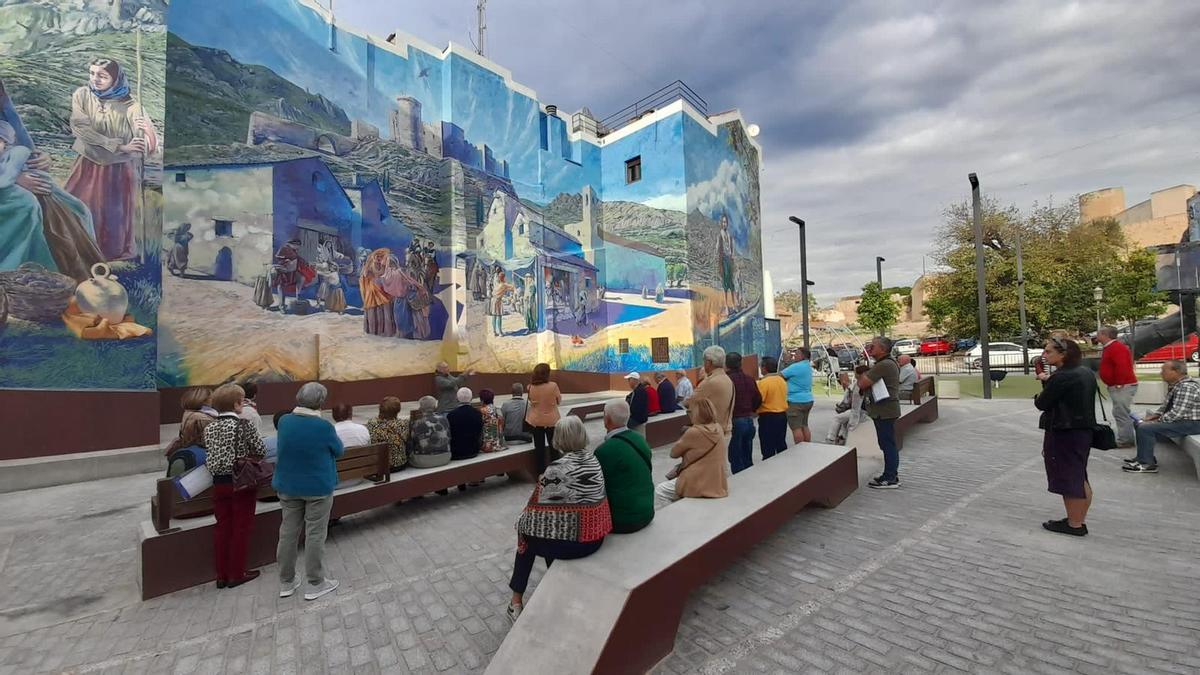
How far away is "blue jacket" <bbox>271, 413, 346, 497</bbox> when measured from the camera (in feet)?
12.6

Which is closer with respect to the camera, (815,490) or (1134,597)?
(1134,597)

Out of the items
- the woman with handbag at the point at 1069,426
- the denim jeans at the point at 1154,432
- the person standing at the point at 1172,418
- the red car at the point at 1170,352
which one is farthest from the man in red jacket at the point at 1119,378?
the red car at the point at 1170,352

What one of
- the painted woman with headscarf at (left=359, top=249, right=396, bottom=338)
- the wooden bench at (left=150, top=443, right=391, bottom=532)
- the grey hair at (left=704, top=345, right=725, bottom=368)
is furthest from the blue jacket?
the painted woman with headscarf at (left=359, top=249, right=396, bottom=338)

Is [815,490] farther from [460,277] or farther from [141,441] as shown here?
[460,277]

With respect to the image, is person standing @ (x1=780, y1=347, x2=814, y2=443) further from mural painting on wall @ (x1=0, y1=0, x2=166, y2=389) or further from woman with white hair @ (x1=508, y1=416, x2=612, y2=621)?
mural painting on wall @ (x1=0, y1=0, x2=166, y2=389)

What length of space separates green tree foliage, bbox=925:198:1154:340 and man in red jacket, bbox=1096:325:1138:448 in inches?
Result: 1014

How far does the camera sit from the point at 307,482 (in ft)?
12.7

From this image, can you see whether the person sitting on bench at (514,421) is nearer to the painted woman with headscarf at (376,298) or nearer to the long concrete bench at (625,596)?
the long concrete bench at (625,596)

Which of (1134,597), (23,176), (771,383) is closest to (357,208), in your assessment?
(23,176)

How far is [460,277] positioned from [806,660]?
1601cm

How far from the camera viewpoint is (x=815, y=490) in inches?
Result: 204

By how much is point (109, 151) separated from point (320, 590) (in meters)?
10.00

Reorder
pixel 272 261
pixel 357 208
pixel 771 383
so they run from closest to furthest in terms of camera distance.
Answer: pixel 771 383 → pixel 272 261 → pixel 357 208

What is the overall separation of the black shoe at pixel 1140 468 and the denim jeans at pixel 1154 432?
5cm
